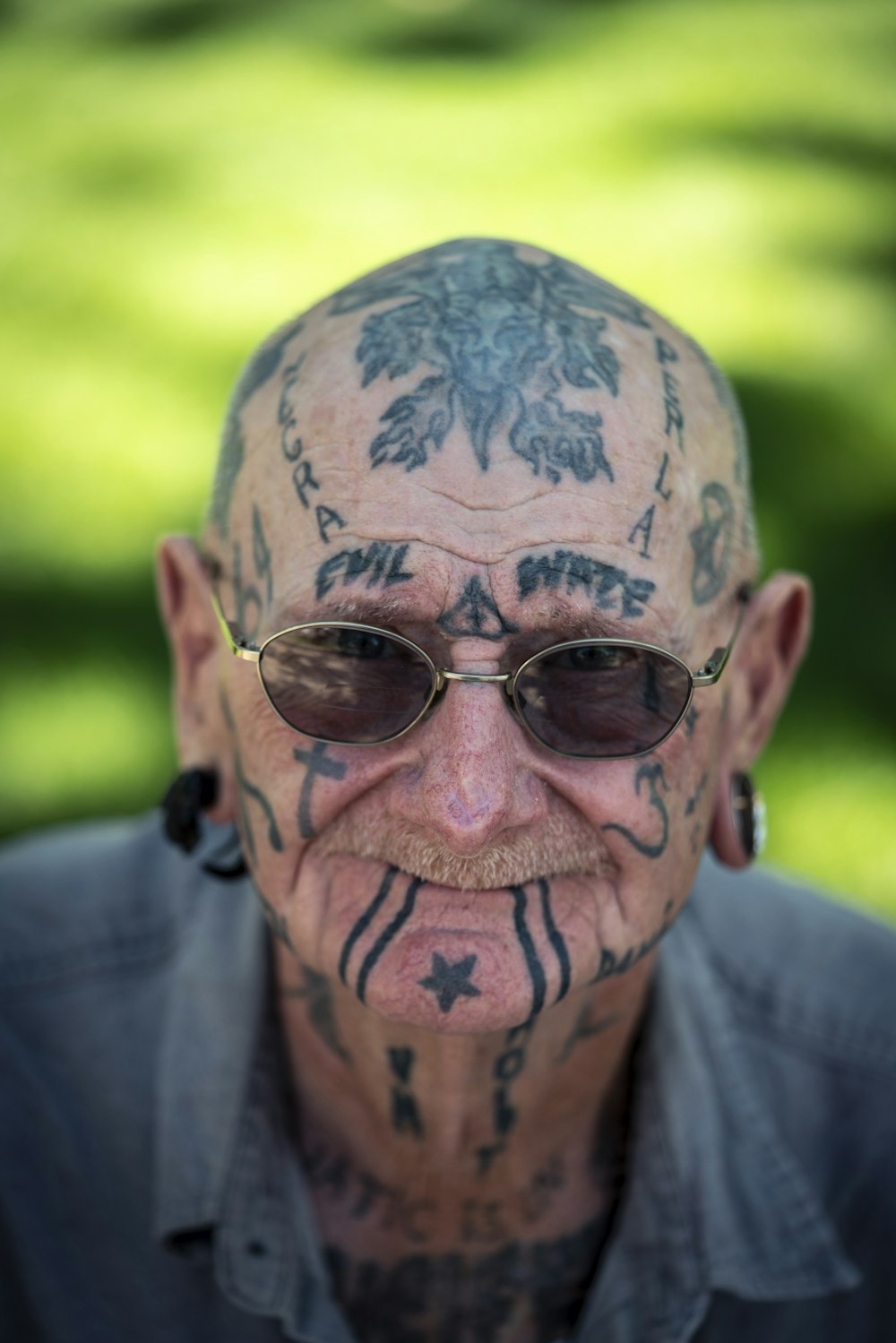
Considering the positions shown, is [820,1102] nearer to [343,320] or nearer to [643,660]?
[643,660]

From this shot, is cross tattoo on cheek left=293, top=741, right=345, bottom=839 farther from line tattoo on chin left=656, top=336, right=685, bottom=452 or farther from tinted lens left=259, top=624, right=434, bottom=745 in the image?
line tattoo on chin left=656, top=336, right=685, bottom=452

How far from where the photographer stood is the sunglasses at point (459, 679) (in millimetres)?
1726

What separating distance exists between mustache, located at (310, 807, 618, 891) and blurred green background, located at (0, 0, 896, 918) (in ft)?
6.35

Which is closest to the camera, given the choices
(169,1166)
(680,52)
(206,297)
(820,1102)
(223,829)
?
(169,1166)

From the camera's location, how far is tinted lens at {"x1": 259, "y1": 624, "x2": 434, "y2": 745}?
1.74 m

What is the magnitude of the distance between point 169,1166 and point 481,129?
6226 mm

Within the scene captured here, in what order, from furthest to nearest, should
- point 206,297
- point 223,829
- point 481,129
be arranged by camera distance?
point 481,129 → point 206,297 → point 223,829

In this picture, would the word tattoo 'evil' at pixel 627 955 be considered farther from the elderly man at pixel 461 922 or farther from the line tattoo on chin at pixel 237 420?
the line tattoo on chin at pixel 237 420

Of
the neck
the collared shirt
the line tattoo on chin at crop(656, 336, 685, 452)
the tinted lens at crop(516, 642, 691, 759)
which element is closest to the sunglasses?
the tinted lens at crop(516, 642, 691, 759)

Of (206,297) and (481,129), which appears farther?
(481,129)

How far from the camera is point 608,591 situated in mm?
1747

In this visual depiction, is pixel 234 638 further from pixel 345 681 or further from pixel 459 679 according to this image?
pixel 459 679

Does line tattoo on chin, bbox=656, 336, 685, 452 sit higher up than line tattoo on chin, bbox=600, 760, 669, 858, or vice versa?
→ line tattoo on chin, bbox=656, 336, 685, 452

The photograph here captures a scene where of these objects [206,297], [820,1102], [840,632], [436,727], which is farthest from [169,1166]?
[206,297]
